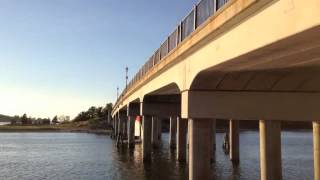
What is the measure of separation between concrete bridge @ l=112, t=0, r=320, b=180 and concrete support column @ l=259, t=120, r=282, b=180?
59 millimetres

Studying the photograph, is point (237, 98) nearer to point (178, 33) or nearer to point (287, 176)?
point (178, 33)

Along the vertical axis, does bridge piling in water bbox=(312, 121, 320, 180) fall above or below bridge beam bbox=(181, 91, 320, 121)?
below

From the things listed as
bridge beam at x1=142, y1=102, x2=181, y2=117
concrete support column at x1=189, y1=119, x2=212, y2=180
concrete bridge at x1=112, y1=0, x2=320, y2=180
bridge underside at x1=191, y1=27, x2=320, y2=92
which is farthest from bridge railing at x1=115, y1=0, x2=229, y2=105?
bridge beam at x1=142, y1=102, x2=181, y2=117

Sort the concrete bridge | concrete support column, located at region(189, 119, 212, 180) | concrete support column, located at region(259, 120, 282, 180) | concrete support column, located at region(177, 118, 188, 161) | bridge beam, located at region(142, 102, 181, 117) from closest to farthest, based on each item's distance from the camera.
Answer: the concrete bridge
concrete support column, located at region(189, 119, 212, 180)
concrete support column, located at region(259, 120, 282, 180)
bridge beam, located at region(142, 102, 181, 117)
concrete support column, located at region(177, 118, 188, 161)

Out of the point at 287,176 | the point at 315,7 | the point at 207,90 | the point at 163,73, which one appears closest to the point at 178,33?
the point at 207,90

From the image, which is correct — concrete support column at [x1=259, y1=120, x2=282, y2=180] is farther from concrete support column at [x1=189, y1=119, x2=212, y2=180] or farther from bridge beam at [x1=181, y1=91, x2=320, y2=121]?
concrete support column at [x1=189, y1=119, x2=212, y2=180]

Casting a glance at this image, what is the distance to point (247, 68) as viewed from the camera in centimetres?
1903

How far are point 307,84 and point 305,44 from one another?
10081 mm

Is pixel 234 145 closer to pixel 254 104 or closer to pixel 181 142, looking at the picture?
pixel 181 142

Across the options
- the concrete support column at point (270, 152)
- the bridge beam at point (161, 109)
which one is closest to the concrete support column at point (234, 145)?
the bridge beam at point (161, 109)

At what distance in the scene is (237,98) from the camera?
21.9 metres

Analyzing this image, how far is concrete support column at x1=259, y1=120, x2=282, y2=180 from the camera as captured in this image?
2419cm

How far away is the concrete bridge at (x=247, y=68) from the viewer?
1151 cm

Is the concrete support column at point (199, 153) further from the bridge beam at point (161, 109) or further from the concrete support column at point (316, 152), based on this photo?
the bridge beam at point (161, 109)
